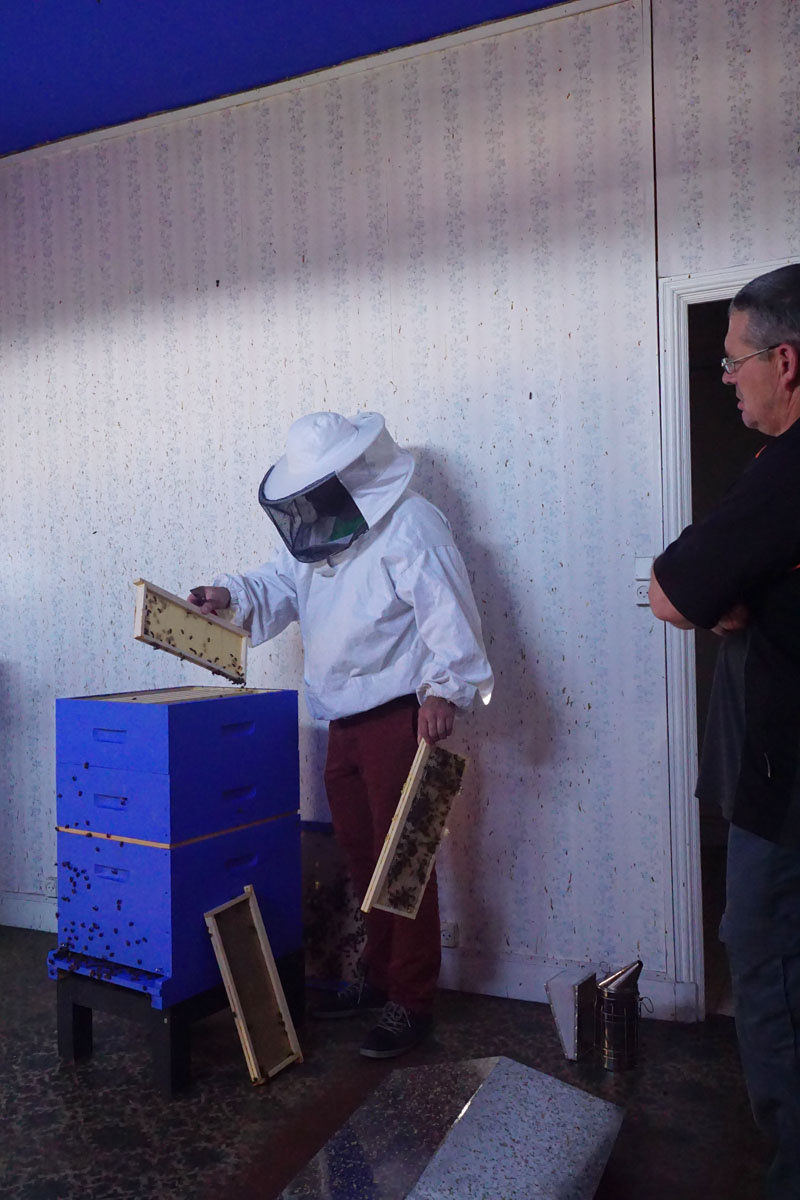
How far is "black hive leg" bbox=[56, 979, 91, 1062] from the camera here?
229cm

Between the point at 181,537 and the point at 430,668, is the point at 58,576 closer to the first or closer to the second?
the point at 181,537

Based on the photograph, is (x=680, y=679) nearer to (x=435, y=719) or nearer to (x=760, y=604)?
(x=435, y=719)

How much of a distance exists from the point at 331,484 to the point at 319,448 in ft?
0.38

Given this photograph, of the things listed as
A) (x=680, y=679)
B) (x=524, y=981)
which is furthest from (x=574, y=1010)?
(x=680, y=679)

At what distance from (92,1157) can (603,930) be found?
1.41m

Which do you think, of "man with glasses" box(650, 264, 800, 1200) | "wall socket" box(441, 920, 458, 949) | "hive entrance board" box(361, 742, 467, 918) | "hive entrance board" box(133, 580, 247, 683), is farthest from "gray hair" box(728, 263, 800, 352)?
"wall socket" box(441, 920, 458, 949)

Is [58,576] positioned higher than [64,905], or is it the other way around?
[58,576]

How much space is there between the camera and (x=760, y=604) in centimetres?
144

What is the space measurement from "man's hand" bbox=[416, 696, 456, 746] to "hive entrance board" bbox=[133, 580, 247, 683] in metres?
0.54

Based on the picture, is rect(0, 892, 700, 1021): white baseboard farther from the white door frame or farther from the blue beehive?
the blue beehive

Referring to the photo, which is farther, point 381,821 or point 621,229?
point 621,229

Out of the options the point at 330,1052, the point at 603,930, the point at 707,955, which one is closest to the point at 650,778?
the point at 603,930

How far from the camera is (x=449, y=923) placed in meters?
2.78

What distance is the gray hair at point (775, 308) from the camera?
4.79 ft
